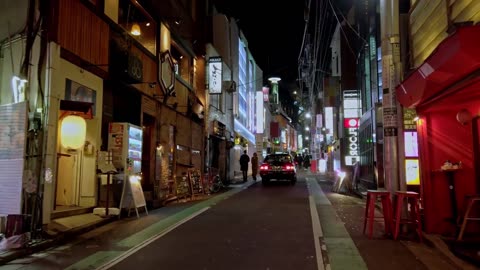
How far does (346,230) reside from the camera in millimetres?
10289

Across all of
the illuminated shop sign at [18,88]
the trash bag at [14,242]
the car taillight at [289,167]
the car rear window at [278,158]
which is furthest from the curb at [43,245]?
the car rear window at [278,158]

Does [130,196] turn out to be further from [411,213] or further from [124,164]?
[411,213]

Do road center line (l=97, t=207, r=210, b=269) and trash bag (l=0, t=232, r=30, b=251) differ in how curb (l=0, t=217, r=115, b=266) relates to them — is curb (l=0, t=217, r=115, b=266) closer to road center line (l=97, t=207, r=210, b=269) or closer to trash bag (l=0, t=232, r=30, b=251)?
trash bag (l=0, t=232, r=30, b=251)

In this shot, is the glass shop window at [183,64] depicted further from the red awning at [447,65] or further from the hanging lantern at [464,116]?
the red awning at [447,65]

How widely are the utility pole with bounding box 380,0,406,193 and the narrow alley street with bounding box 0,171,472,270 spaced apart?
5.07ft

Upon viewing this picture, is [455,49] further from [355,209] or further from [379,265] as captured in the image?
[355,209]

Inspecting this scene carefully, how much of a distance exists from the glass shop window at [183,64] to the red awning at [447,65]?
49.3 feet

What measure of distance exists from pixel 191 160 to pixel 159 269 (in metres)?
15.9

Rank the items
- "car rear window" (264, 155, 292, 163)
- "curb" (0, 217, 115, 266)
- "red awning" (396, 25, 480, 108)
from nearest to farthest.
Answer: "red awning" (396, 25, 480, 108) → "curb" (0, 217, 115, 266) → "car rear window" (264, 155, 292, 163)

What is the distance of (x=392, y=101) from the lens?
Answer: 380 inches

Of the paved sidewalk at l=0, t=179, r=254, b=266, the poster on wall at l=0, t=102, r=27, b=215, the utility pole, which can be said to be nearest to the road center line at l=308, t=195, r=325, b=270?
the utility pole

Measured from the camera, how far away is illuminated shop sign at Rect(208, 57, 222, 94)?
25.3 metres

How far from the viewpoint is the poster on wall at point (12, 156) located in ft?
30.7

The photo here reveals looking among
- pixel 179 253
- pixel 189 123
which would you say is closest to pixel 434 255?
pixel 179 253
